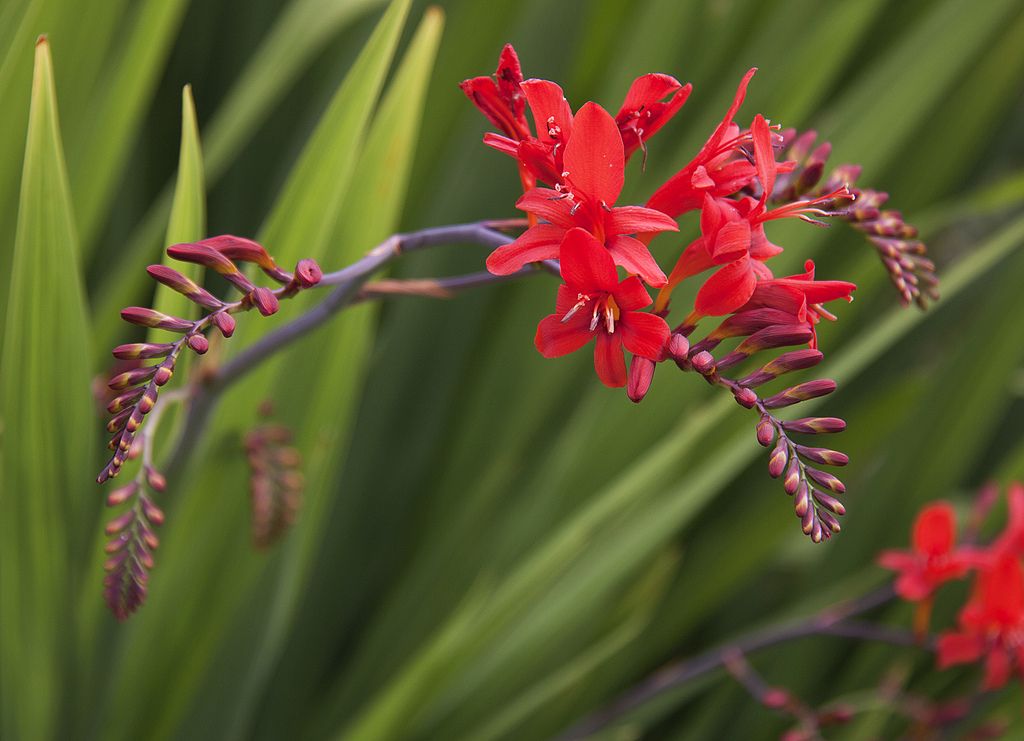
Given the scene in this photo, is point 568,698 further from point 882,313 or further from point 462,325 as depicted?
point 882,313

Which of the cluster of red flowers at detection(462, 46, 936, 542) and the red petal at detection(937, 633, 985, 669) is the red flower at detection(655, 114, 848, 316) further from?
the red petal at detection(937, 633, 985, 669)

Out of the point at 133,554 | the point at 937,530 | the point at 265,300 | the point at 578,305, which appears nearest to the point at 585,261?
the point at 578,305

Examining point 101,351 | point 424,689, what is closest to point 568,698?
point 424,689

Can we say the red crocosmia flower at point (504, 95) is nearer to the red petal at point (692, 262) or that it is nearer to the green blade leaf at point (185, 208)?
the red petal at point (692, 262)

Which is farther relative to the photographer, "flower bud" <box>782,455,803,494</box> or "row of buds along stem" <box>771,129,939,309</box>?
"row of buds along stem" <box>771,129,939,309</box>

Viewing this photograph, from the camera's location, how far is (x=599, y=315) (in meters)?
0.45

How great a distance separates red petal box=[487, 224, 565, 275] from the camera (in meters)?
0.43

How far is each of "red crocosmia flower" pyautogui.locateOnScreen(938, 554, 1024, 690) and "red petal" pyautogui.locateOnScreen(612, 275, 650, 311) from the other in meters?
0.60

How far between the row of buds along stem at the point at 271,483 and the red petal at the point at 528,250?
0.30 m

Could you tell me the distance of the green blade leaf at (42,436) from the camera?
0.60 m

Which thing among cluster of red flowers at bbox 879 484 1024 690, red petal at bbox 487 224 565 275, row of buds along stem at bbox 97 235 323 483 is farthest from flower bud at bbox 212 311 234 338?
cluster of red flowers at bbox 879 484 1024 690

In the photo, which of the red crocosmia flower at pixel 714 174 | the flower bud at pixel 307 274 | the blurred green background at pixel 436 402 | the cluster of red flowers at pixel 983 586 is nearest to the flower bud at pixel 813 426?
the red crocosmia flower at pixel 714 174

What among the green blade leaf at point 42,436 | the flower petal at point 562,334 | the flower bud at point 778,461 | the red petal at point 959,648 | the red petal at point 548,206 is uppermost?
the red petal at point 548,206

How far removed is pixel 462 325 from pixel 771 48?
1.43 feet
